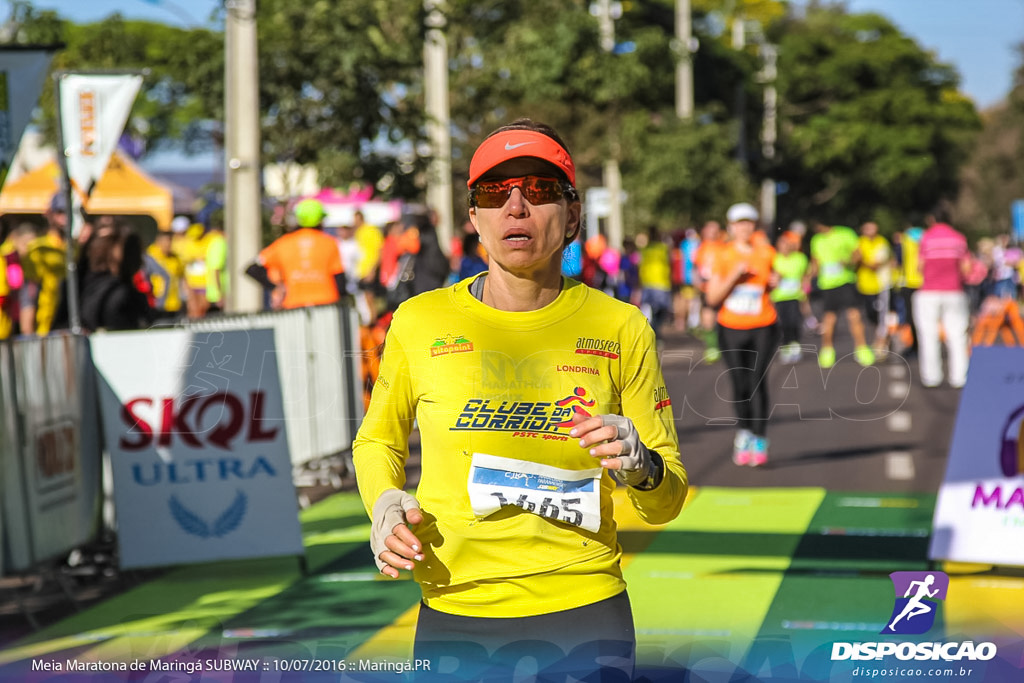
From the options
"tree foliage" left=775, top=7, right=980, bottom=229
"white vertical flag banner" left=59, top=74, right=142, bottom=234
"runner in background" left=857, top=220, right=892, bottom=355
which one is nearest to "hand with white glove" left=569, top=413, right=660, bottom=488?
"white vertical flag banner" left=59, top=74, right=142, bottom=234

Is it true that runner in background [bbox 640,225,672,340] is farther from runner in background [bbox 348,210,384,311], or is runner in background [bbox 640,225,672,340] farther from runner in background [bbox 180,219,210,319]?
runner in background [bbox 180,219,210,319]

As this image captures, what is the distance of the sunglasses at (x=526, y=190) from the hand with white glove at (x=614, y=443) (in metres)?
0.48

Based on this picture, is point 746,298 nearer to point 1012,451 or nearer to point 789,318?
point 1012,451

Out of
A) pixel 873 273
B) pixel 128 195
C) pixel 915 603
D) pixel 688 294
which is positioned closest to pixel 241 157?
pixel 915 603

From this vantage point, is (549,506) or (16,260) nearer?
(549,506)

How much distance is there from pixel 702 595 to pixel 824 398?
9603 millimetres

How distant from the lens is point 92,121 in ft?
33.3

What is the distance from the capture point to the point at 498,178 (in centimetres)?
290

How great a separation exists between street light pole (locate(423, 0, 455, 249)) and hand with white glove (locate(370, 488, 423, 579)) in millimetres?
12649

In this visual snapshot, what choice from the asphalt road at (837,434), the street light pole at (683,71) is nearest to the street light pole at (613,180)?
the street light pole at (683,71)

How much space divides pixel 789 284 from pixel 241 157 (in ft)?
28.0

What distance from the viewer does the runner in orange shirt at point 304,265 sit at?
1162cm

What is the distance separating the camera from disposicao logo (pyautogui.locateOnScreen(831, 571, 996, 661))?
3.94 meters

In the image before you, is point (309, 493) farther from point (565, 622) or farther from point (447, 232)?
point (447, 232)
